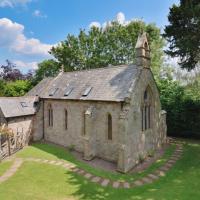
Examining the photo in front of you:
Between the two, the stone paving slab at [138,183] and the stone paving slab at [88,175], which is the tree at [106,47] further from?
the stone paving slab at [88,175]

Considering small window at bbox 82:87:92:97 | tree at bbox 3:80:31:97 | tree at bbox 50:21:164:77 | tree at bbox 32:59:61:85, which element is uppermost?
tree at bbox 50:21:164:77

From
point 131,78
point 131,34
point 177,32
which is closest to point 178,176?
point 131,78

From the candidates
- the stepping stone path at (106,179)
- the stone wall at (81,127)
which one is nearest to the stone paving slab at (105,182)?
the stepping stone path at (106,179)

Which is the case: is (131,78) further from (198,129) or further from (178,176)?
(198,129)

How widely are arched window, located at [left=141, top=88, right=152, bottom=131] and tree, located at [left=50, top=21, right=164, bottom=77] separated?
65.9ft

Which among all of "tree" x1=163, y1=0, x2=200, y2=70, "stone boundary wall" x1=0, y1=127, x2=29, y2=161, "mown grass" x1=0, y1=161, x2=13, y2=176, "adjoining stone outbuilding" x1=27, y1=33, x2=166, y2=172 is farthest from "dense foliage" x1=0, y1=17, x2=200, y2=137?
"mown grass" x1=0, y1=161, x2=13, y2=176

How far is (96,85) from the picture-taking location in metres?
21.7

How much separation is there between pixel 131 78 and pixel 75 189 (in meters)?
11.6

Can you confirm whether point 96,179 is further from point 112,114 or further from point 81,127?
point 81,127

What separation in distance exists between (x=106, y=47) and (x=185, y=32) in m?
25.1

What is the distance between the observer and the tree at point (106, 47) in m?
40.7

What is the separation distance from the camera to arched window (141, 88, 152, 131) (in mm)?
20062

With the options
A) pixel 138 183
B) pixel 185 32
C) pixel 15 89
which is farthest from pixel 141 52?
pixel 15 89

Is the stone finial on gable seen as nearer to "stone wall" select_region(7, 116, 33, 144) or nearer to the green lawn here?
the green lawn
